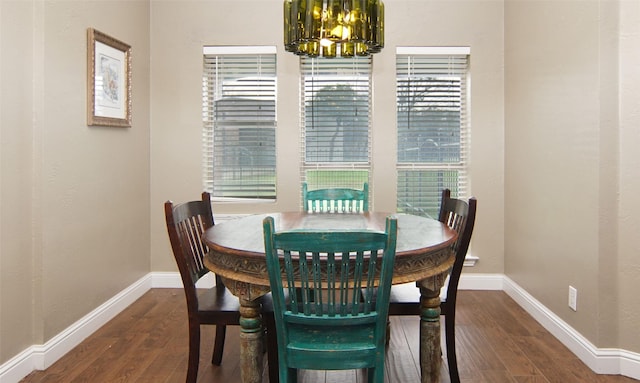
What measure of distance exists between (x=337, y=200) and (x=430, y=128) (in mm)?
1343

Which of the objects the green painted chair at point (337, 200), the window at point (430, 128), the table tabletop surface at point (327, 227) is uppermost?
the window at point (430, 128)

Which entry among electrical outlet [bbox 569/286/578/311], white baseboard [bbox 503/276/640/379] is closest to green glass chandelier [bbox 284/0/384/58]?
electrical outlet [bbox 569/286/578/311]

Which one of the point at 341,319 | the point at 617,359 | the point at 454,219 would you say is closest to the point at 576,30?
the point at 454,219

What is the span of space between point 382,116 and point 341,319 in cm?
275

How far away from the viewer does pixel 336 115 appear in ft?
13.6

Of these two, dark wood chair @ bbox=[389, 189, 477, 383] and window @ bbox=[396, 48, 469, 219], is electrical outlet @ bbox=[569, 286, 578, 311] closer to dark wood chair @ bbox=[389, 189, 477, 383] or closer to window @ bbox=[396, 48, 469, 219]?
dark wood chair @ bbox=[389, 189, 477, 383]

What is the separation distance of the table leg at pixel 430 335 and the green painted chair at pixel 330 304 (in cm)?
39

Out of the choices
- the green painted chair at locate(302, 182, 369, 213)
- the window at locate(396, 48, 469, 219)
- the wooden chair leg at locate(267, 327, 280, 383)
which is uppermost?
the window at locate(396, 48, 469, 219)

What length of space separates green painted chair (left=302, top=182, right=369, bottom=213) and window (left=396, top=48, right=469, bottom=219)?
3.05 ft

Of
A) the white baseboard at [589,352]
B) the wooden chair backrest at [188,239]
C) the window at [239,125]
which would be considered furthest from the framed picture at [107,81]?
the white baseboard at [589,352]

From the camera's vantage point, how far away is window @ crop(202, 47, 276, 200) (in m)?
4.15

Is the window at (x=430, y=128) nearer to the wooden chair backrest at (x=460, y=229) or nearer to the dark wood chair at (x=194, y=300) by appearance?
the wooden chair backrest at (x=460, y=229)

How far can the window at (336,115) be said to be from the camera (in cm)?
412

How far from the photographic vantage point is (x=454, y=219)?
2.41 metres
